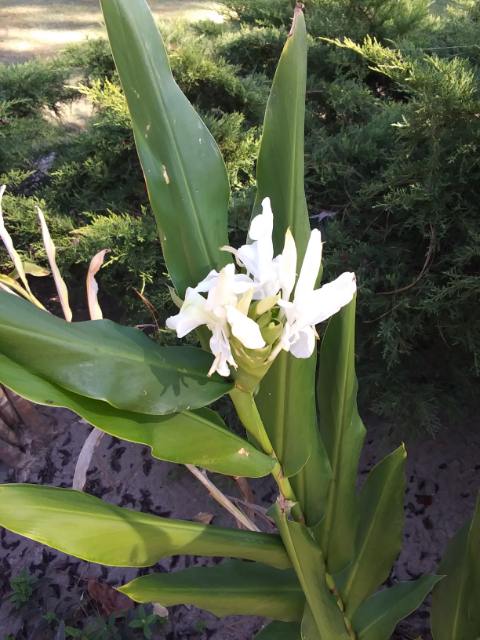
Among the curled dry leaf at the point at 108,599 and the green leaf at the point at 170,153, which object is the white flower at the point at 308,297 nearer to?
the green leaf at the point at 170,153

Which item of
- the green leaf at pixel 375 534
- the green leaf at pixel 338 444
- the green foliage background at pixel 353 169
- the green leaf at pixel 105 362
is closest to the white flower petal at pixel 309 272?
the green leaf at pixel 105 362

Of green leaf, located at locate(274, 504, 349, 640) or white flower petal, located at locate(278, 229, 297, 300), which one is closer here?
white flower petal, located at locate(278, 229, 297, 300)

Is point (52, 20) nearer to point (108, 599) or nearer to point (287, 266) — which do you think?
point (108, 599)

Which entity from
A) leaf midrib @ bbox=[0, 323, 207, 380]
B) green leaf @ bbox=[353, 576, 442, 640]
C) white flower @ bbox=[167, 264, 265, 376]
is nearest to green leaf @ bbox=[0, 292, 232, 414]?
leaf midrib @ bbox=[0, 323, 207, 380]

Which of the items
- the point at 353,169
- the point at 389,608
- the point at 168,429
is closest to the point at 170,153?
the point at 168,429

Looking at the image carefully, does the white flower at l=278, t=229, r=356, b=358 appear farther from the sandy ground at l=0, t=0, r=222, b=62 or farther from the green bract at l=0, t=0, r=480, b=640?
the sandy ground at l=0, t=0, r=222, b=62

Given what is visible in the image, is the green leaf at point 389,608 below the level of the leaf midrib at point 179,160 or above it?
below

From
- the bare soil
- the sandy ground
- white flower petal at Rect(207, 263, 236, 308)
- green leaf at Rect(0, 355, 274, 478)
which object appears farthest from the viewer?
the sandy ground
